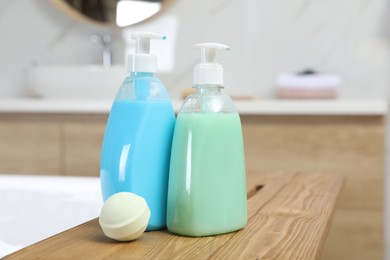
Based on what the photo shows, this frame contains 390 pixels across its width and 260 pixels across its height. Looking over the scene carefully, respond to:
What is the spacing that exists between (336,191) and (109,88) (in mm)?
1481

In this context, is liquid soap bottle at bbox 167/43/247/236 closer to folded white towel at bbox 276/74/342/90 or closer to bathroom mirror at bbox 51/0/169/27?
folded white towel at bbox 276/74/342/90

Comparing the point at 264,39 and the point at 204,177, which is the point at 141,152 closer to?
→ the point at 204,177

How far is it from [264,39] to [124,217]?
2.03m

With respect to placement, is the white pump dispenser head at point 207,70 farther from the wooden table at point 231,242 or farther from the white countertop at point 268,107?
the white countertop at point 268,107

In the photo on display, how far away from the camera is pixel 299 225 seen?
2.44ft

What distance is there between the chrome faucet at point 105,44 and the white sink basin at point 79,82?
0.20 m

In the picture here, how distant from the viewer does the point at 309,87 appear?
2.25 m

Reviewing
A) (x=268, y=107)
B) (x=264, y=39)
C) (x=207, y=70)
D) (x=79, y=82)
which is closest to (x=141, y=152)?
(x=207, y=70)

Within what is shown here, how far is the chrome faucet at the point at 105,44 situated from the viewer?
2633 millimetres

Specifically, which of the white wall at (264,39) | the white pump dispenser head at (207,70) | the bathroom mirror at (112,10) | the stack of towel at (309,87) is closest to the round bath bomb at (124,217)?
the white pump dispenser head at (207,70)

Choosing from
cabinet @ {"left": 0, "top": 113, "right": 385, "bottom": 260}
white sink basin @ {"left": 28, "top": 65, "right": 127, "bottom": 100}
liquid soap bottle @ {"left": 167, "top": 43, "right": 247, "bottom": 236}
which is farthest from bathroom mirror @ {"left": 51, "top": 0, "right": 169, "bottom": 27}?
liquid soap bottle @ {"left": 167, "top": 43, "right": 247, "bottom": 236}

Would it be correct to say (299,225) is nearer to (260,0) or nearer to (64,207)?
(64,207)

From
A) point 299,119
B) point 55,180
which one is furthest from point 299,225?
point 299,119

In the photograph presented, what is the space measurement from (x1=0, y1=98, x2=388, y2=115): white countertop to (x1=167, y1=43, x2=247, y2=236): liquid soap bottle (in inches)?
50.1
